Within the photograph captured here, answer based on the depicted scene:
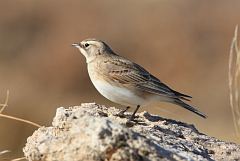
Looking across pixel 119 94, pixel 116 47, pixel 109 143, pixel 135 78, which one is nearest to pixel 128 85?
pixel 135 78

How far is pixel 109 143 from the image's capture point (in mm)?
4508

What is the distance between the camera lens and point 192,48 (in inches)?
949

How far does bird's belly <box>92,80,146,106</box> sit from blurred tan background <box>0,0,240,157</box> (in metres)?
8.90

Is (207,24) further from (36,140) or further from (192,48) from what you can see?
(36,140)

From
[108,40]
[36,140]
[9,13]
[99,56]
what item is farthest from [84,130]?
[9,13]

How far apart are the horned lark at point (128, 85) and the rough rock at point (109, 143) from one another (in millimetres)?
1826

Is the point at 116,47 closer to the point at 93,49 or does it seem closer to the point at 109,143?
the point at 93,49

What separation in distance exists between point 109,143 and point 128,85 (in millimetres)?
3654

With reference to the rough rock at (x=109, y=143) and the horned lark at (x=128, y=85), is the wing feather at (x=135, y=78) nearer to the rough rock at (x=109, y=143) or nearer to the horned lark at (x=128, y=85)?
the horned lark at (x=128, y=85)

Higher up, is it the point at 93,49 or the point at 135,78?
the point at 93,49

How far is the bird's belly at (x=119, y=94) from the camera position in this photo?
7.91m

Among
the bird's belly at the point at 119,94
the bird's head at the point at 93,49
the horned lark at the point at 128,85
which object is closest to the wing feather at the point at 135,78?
the horned lark at the point at 128,85

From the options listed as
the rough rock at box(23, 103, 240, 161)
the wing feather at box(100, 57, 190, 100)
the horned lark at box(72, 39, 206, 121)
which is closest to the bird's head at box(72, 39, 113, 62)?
the horned lark at box(72, 39, 206, 121)

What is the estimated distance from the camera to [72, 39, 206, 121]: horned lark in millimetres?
7969
